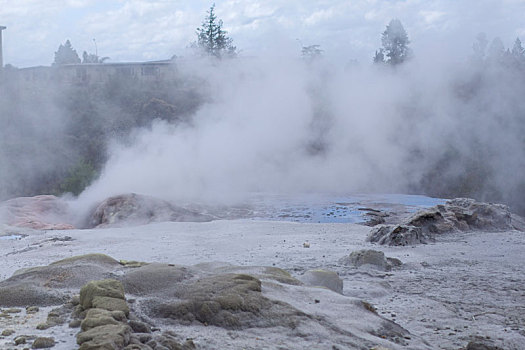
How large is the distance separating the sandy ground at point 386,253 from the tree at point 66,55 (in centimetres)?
3076

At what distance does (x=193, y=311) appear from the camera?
3.78m

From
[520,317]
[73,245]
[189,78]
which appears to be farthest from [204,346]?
[189,78]

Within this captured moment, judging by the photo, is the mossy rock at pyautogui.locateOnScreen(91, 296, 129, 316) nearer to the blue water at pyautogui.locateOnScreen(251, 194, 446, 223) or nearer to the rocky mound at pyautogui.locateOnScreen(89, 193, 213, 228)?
the rocky mound at pyautogui.locateOnScreen(89, 193, 213, 228)

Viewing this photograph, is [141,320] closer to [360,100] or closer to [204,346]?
[204,346]

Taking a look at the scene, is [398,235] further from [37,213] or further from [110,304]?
[37,213]

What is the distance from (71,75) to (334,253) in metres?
28.6

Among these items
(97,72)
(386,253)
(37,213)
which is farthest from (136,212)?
(97,72)

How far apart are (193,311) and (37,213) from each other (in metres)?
9.07

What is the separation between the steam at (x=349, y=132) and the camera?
61.4ft

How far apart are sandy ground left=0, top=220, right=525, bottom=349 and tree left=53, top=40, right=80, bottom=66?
30.8 meters

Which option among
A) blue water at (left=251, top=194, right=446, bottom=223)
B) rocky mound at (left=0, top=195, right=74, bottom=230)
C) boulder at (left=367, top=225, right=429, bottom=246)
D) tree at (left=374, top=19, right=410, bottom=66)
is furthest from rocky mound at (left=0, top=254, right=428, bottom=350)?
tree at (left=374, top=19, right=410, bottom=66)

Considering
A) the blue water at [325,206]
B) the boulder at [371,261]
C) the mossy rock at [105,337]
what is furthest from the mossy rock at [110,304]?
the blue water at [325,206]

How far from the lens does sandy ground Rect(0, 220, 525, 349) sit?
4.48 meters

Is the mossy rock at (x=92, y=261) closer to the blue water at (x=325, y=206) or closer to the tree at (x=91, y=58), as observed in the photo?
the blue water at (x=325, y=206)
